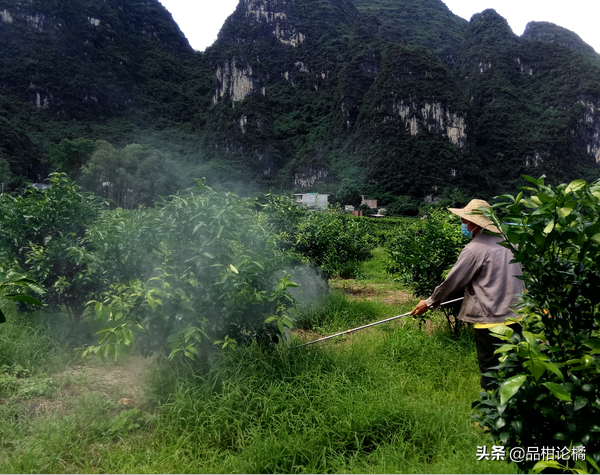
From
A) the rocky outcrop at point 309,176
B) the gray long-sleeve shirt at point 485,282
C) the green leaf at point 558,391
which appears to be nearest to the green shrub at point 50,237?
the gray long-sleeve shirt at point 485,282

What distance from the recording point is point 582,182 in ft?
4.47

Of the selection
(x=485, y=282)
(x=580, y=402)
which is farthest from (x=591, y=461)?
(x=485, y=282)

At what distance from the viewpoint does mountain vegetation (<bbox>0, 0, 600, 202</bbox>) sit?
3243 inches

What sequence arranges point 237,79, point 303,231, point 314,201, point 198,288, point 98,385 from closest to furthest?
point 198,288 → point 98,385 → point 303,231 → point 314,201 → point 237,79

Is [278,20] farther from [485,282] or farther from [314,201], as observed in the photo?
[485,282]

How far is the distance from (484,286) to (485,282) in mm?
32

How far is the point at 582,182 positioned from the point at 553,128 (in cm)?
11286

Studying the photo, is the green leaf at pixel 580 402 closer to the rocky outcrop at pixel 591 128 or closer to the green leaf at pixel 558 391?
the green leaf at pixel 558 391

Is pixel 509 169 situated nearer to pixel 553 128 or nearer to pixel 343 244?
pixel 553 128

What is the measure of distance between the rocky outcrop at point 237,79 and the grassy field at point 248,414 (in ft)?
342

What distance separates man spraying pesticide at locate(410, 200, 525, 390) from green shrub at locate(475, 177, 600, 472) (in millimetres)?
Result: 1221

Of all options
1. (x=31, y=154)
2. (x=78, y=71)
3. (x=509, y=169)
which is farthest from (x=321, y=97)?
(x=31, y=154)

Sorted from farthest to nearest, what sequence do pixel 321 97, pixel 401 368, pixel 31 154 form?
1. pixel 321 97
2. pixel 31 154
3. pixel 401 368

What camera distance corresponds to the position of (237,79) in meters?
99.4
